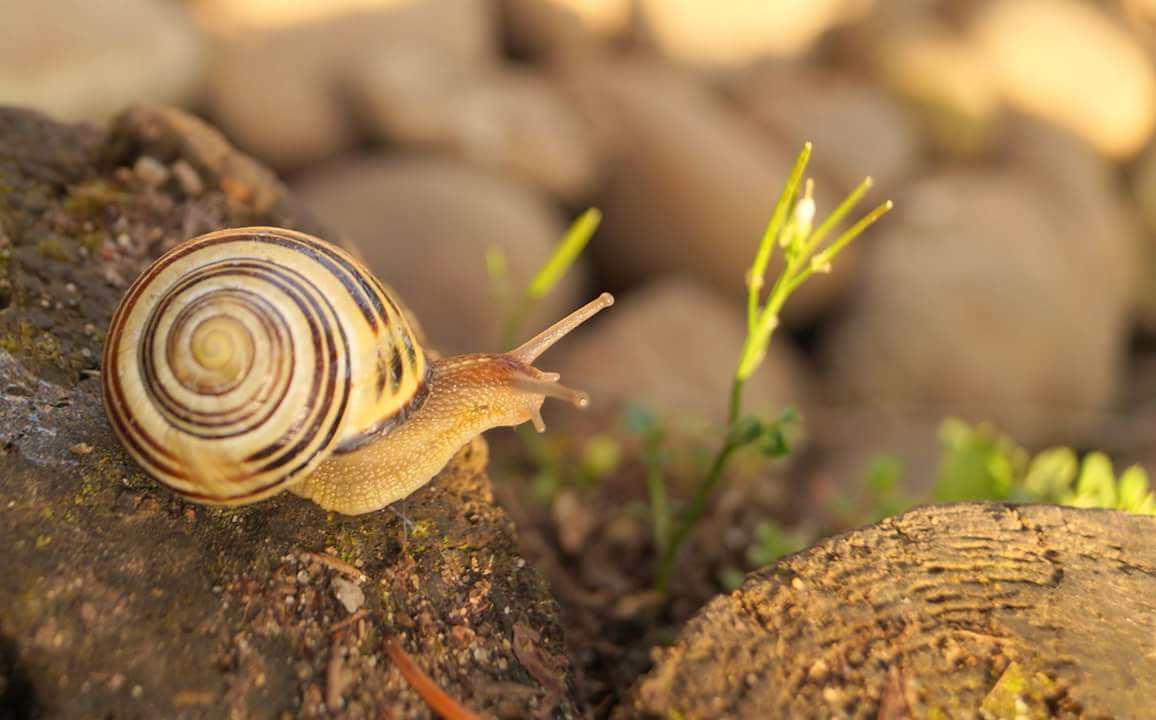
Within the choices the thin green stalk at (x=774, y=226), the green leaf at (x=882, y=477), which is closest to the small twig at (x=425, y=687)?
the thin green stalk at (x=774, y=226)

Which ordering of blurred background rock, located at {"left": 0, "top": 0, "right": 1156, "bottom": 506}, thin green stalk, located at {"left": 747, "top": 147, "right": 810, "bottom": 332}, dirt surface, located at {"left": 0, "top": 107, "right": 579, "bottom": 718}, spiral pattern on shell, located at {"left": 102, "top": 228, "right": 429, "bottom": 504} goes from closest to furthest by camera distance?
dirt surface, located at {"left": 0, "top": 107, "right": 579, "bottom": 718} < spiral pattern on shell, located at {"left": 102, "top": 228, "right": 429, "bottom": 504} < thin green stalk, located at {"left": 747, "top": 147, "right": 810, "bottom": 332} < blurred background rock, located at {"left": 0, "top": 0, "right": 1156, "bottom": 506}

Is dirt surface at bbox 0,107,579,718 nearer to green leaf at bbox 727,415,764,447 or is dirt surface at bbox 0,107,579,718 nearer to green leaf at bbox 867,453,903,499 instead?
green leaf at bbox 727,415,764,447

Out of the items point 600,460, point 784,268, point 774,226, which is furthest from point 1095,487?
point 600,460

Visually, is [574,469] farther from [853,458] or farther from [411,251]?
[853,458]

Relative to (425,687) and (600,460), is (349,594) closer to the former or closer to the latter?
(425,687)

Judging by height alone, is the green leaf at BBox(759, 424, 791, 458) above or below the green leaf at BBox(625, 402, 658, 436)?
above

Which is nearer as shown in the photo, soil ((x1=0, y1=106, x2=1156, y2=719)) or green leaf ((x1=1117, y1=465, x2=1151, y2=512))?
soil ((x1=0, y1=106, x2=1156, y2=719))

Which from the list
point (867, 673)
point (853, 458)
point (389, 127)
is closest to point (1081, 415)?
point (853, 458)

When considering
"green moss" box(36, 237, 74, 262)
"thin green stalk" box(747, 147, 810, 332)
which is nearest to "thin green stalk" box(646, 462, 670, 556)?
"thin green stalk" box(747, 147, 810, 332)
